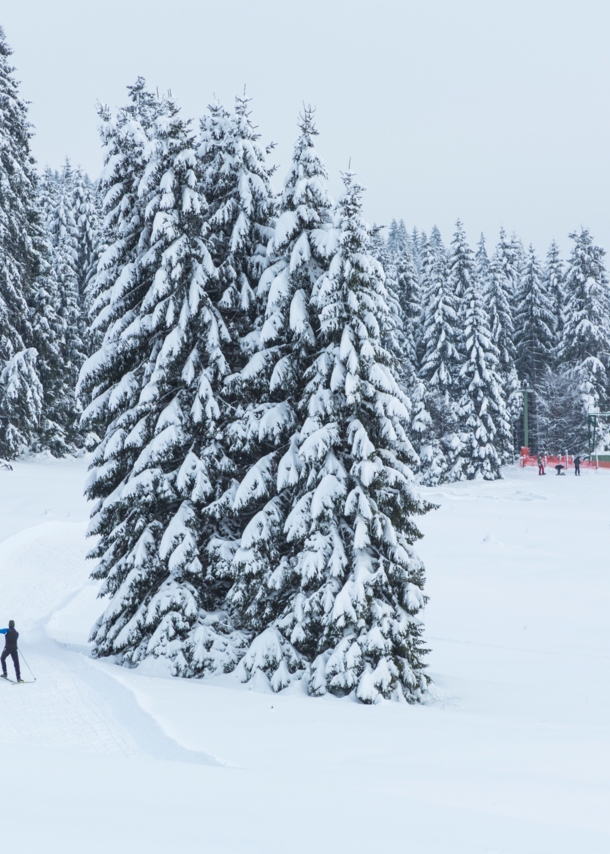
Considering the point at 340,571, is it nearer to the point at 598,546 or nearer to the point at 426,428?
the point at 598,546

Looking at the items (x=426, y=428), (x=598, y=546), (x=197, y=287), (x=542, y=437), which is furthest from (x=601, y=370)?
(x=197, y=287)

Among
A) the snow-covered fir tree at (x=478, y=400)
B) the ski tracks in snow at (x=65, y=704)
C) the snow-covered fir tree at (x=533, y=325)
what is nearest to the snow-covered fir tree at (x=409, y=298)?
the snow-covered fir tree at (x=478, y=400)

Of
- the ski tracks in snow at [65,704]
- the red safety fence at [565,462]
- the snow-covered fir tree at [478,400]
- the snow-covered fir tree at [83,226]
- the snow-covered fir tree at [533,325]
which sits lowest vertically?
the ski tracks in snow at [65,704]

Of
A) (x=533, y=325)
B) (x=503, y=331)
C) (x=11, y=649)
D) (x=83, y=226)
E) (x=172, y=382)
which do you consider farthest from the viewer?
(x=533, y=325)

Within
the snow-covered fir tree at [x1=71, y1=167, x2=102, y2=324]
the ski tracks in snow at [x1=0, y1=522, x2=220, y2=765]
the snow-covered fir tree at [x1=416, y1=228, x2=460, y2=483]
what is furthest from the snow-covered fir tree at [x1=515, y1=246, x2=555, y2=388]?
the ski tracks in snow at [x1=0, y1=522, x2=220, y2=765]

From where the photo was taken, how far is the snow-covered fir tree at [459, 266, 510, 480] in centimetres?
5097

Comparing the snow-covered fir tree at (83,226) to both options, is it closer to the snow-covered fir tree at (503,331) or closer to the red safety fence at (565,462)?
the snow-covered fir tree at (503,331)

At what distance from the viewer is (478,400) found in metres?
52.5

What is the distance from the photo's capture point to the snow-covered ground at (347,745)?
7.20m

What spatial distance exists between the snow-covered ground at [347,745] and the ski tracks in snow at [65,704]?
5 cm

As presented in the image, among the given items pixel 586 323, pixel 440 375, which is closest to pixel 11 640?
pixel 440 375

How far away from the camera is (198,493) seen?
16719 mm

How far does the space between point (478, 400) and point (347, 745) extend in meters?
43.1

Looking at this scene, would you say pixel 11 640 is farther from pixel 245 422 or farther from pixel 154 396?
pixel 245 422
